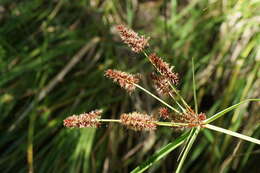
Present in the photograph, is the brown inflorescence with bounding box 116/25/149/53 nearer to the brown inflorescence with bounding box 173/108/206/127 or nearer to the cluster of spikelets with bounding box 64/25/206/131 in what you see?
the cluster of spikelets with bounding box 64/25/206/131

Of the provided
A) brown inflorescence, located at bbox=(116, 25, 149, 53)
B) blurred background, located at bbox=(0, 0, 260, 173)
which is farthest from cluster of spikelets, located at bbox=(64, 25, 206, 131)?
blurred background, located at bbox=(0, 0, 260, 173)

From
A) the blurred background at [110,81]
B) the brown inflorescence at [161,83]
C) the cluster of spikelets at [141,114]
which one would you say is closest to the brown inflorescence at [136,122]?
the cluster of spikelets at [141,114]

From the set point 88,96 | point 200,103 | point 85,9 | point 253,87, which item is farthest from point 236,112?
point 85,9

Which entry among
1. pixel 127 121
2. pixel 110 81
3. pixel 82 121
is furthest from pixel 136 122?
pixel 110 81

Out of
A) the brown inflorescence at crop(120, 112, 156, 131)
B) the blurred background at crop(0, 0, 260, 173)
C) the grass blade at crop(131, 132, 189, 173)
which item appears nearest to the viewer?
the brown inflorescence at crop(120, 112, 156, 131)

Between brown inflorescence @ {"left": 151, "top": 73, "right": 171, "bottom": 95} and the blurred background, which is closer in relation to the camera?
brown inflorescence @ {"left": 151, "top": 73, "right": 171, "bottom": 95}

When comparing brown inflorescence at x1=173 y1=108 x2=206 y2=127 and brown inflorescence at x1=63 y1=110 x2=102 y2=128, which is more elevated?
brown inflorescence at x1=63 y1=110 x2=102 y2=128

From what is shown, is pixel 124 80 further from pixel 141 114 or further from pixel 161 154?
pixel 161 154
